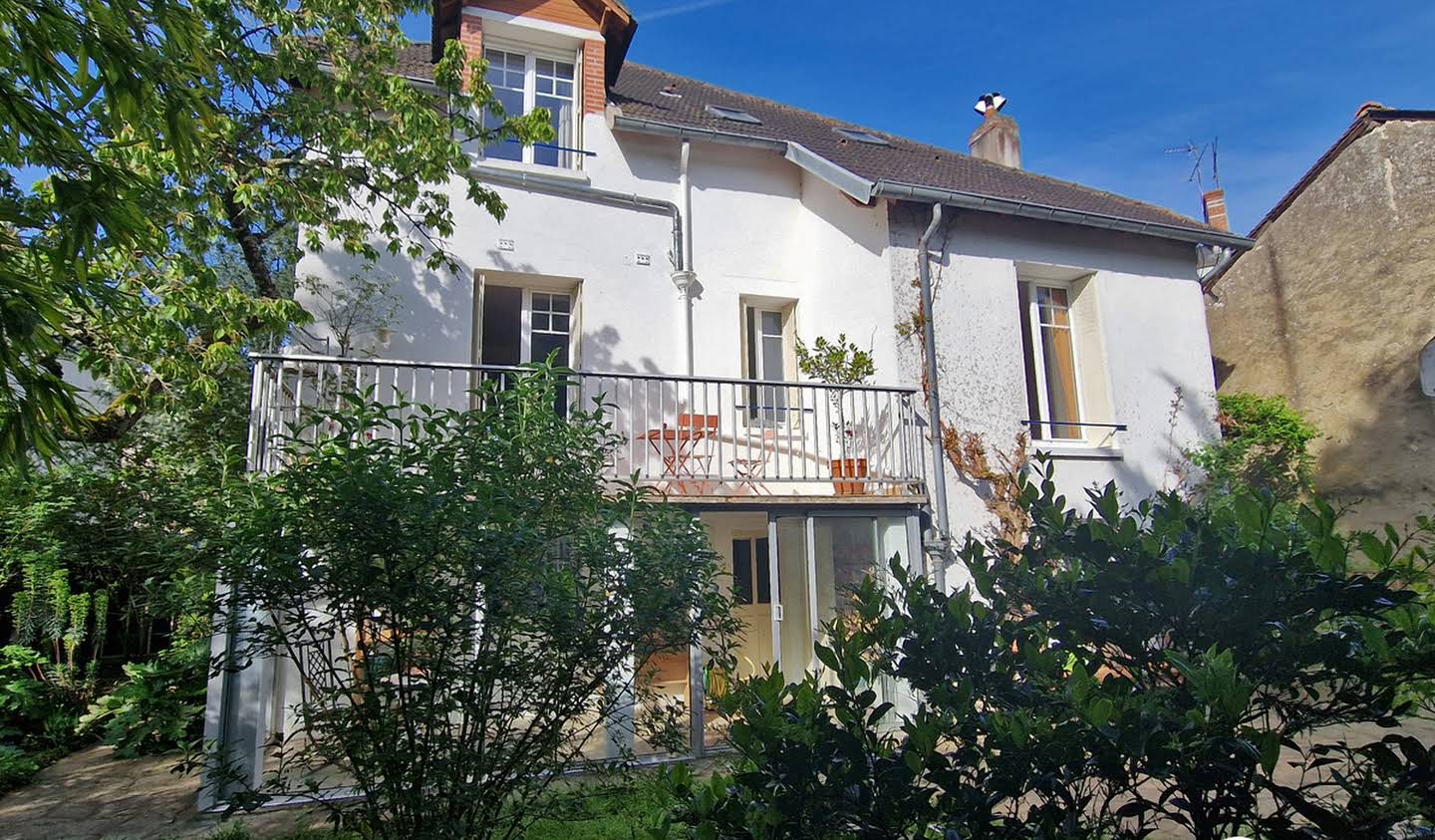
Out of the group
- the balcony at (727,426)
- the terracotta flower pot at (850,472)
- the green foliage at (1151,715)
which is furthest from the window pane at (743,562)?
the green foliage at (1151,715)

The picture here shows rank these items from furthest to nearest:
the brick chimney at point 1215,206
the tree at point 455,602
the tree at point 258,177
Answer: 1. the brick chimney at point 1215,206
2. the tree at point 258,177
3. the tree at point 455,602

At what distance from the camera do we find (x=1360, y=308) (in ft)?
33.2

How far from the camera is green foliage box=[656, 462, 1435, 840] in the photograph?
151 cm

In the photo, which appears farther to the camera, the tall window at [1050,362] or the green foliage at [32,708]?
the tall window at [1050,362]

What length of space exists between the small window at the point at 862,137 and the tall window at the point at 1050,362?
3.44m

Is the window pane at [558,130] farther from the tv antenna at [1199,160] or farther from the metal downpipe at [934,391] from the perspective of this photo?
the tv antenna at [1199,160]

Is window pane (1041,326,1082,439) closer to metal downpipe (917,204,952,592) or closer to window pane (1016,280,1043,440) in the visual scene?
window pane (1016,280,1043,440)

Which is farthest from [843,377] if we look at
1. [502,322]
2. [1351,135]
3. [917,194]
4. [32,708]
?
[32,708]

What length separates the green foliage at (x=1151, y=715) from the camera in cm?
151

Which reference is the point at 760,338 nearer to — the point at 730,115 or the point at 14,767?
the point at 730,115

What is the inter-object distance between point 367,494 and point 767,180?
7840 mm

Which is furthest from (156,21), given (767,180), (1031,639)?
(767,180)

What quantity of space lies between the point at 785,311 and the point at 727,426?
2.05m

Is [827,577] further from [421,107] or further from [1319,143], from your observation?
[1319,143]
